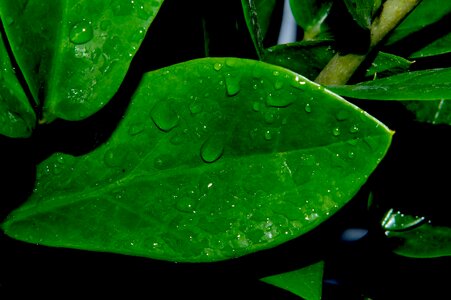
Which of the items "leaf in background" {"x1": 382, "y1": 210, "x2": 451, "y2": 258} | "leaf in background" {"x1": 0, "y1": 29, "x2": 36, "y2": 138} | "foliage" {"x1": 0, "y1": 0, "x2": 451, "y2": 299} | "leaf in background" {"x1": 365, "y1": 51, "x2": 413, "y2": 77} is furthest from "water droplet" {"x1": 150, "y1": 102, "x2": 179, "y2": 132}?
"leaf in background" {"x1": 382, "y1": 210, "x2": 451, "y2": 258}

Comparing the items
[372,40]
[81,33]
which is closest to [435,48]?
[372,40]

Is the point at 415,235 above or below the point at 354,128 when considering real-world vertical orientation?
below

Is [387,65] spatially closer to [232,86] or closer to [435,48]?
[435,48]

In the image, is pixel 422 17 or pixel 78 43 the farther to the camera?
pixel 422 17

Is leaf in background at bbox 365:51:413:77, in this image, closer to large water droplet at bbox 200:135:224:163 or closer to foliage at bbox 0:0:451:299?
foliage at bbox 0:0:451:299

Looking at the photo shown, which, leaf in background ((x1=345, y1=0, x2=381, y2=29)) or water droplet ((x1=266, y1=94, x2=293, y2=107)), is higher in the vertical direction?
leaf in background ((x1=345, y1=0, x2=381, y2=29))

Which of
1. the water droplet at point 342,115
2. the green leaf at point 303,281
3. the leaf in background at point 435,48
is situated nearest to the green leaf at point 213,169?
the water droplet at point 342,115
